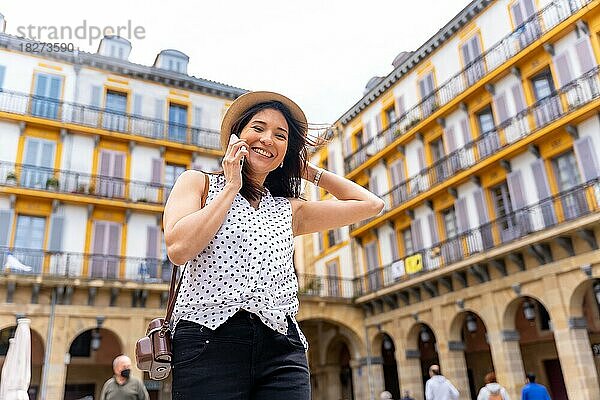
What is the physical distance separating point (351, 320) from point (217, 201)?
21868mm

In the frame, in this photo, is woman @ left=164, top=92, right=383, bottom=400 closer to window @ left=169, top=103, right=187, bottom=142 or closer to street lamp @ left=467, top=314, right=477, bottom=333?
street lamp @ left=467, top=314, right=477, bottom=333

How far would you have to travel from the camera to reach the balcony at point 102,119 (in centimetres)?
2012

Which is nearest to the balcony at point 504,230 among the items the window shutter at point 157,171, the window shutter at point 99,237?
the window shutter at point 157,171

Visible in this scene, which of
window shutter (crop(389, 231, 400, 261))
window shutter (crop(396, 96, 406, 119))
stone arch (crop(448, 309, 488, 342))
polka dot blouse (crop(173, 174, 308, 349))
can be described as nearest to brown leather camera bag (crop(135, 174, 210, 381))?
polka dot blouse (crop(173, 174, 308, 349))

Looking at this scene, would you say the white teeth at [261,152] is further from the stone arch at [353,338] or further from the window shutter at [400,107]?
the window shutter at [400,107]

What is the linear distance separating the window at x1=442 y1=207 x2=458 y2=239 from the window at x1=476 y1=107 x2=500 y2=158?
271 centimetres

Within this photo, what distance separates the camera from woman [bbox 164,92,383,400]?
1.46 meters

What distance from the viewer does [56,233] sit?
19031mm

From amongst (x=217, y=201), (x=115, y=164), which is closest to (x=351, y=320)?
(x=115, y=164)

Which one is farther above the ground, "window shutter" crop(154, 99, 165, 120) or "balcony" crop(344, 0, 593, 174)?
"window shutter" crop(154, 99, 165, 120)

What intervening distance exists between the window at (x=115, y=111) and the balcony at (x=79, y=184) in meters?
2.39

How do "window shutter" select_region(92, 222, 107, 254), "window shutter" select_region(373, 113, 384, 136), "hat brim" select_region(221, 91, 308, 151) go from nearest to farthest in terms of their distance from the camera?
"hat brim" select_region(221, 91, 308, 151) → "window shutter" select_region(92, 222, 107, 254) → "window shutter" select_region(373, 113, 384, 136)

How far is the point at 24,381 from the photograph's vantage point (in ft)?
32.5

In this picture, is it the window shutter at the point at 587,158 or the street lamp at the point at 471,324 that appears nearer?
the window shutter at the point at 587,158
